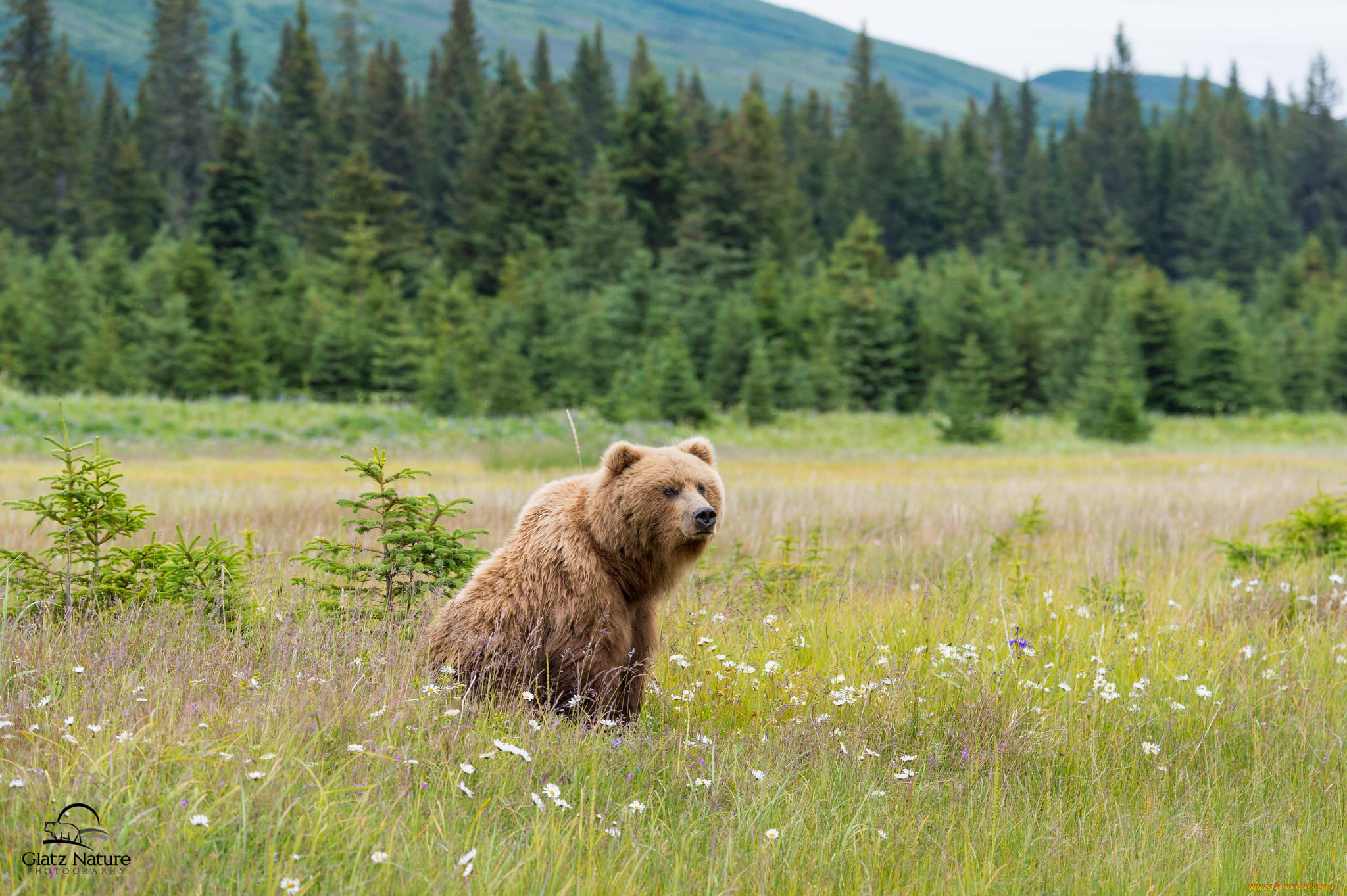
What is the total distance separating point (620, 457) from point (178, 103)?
236 feet

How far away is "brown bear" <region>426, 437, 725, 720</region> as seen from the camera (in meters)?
4.12

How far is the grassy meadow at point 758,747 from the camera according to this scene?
2.84m

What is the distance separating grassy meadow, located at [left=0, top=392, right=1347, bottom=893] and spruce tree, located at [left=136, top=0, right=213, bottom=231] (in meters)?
64.6

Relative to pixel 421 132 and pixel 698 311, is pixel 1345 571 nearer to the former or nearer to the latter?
pixel 698 311

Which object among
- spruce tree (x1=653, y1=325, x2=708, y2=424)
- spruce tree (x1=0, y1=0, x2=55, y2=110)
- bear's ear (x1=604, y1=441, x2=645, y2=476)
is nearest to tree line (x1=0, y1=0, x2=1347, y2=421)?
spruce tree (x1=653, y1=325, x2=708, y2=424)

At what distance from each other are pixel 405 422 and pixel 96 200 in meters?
39.6

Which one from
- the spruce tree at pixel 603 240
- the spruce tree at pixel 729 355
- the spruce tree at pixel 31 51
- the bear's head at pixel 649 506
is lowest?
the bear's head at pixel 649 506

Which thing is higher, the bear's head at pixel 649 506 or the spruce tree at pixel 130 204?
the spruce tree at pixel 130 204

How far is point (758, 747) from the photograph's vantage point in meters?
3.88

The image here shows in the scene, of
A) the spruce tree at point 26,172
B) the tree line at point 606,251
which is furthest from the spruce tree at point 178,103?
the spruce tree at point 26,172

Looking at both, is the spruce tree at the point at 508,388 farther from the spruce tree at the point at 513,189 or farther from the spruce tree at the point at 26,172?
the spruce tree at the point at 26,172

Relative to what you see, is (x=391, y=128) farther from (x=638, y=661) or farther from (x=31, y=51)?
(x=638, y=661)

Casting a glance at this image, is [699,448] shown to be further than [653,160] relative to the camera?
No

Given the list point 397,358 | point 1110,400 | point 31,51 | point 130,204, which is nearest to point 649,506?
point 1110,400
